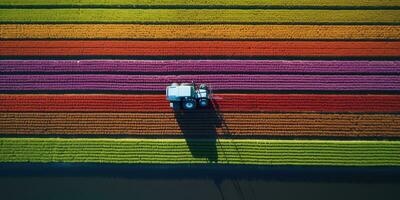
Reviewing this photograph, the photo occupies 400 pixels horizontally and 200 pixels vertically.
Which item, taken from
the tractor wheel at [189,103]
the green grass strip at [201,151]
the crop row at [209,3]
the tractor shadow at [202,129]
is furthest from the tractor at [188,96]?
the crop row at [209,3]

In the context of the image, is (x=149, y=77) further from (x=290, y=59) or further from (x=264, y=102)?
(x=290, y=59)

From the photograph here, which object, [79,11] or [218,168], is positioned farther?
[79,11]

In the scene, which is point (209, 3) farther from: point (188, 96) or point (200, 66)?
point (188, 96)

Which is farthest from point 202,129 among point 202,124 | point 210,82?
point 210,82

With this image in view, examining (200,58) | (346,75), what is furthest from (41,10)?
(346,75)

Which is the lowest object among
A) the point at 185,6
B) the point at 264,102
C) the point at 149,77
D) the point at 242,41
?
the point at 264,102

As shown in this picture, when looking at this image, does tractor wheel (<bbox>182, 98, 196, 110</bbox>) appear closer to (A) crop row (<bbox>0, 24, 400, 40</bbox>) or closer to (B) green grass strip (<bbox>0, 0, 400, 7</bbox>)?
(A) crop row (<bbox>0, 24, 400, 40</bbox>)
